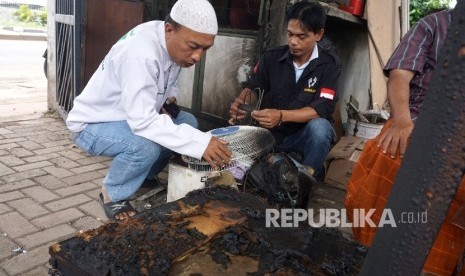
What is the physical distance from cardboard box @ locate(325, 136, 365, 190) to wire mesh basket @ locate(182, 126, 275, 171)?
1218 millimetres

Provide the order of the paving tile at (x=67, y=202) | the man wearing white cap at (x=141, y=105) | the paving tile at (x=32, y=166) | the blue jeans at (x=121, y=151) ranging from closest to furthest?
the man wearing white cap at (x=141, y=105) < the blue jeans at (x=121, y=151) < the paving tile at (x=67, y=202) < the paving tile at (x=32, y=166)

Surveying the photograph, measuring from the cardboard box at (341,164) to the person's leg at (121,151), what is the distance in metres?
1.77

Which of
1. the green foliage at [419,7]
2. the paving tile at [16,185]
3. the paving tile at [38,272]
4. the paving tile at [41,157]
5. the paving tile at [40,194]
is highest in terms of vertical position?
the green foliage at [419,7]

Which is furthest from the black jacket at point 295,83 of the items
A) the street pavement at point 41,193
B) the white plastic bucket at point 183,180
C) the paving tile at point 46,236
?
the paving tile at point 46,236

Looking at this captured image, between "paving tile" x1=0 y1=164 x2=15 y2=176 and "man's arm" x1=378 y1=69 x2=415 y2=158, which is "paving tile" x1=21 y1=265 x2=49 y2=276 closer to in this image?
"paving tile" x1=0 y1=164 x2=15 y2=176

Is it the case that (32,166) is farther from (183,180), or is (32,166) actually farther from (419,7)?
(419,7)

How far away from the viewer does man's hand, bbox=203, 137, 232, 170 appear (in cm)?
234

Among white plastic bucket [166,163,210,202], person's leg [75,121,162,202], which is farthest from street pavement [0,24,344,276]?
white plastic bucket [166,163,210,202]

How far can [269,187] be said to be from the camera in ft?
8.61

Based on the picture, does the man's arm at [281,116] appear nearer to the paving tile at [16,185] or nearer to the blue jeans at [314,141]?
the blue jeans at [314,141]

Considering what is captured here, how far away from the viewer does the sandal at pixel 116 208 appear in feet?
8.89

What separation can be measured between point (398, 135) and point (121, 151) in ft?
5.83

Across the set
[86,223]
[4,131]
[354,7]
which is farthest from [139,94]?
[354,7]

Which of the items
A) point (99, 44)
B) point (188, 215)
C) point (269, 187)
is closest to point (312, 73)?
point (269, 187)
